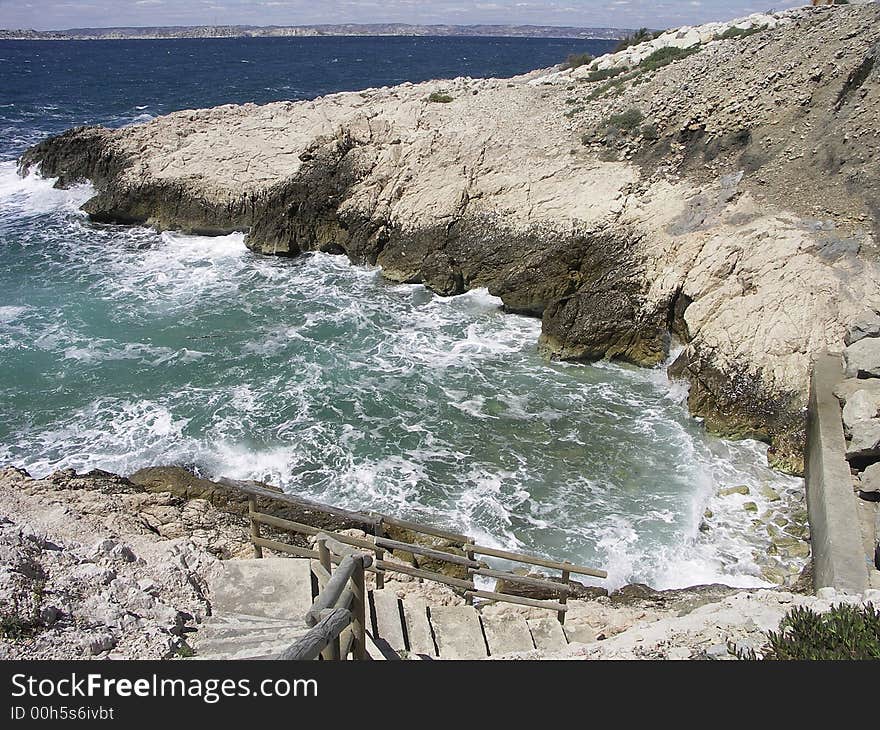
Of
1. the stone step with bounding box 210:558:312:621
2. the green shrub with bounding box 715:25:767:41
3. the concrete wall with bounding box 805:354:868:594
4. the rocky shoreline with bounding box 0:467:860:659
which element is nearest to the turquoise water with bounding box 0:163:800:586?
the concrete wall with bounding box 805:354:868:594

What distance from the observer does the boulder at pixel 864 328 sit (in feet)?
49.3

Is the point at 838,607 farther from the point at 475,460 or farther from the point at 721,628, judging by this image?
the point at 475,460

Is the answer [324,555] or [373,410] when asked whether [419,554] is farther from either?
[373,410]

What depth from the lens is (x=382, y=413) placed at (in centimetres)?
1727

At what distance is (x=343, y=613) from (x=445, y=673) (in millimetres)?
913

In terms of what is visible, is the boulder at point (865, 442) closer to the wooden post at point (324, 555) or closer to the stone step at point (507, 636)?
the stone step at point (507, 636)

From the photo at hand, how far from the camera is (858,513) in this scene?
1162 centimetres

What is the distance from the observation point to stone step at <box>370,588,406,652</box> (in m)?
7.65

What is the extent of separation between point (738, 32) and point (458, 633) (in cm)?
3072

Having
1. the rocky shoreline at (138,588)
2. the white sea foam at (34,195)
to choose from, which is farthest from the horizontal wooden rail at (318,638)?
the white sea foam at (34,195)

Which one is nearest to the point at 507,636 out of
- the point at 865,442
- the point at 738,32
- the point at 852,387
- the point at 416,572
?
the point at 416,572

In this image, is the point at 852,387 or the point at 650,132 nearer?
the point at 852,387

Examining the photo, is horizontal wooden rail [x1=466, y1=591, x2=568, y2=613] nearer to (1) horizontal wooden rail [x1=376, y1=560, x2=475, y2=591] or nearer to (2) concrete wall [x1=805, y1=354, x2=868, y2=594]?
(1) horizontal wooden rail [x1=376, y1=560, x2=475, y2=591]

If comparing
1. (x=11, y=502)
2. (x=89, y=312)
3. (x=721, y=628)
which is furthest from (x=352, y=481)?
(x=89, y=312)
